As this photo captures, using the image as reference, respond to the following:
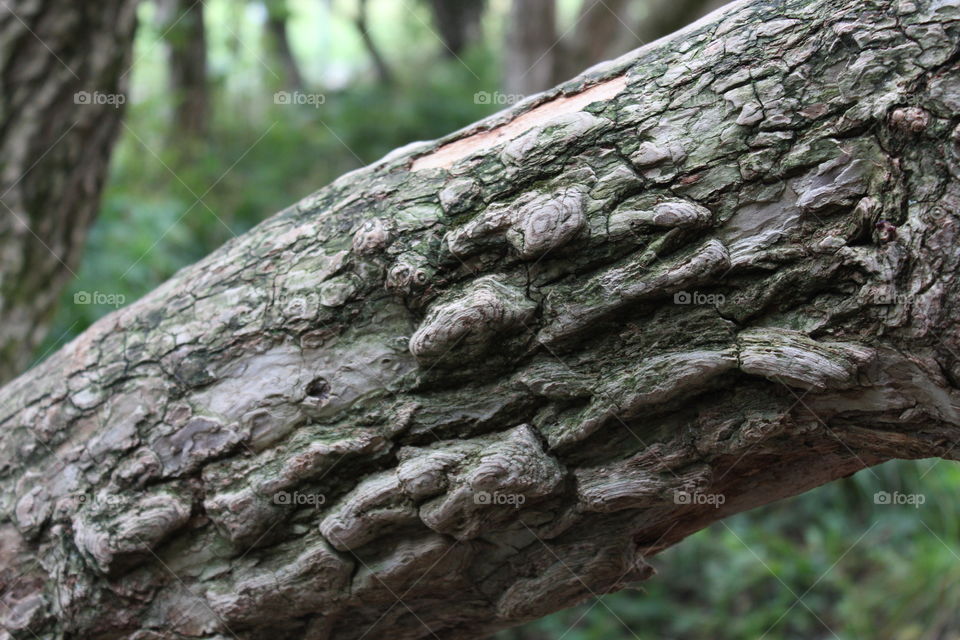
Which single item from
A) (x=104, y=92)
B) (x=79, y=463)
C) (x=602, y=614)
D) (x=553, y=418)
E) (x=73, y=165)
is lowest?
(x=602, y=614)

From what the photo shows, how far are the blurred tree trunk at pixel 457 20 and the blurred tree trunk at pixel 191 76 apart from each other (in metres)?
6.85

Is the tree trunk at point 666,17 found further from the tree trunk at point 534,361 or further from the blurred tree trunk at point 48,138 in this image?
the tree trunk at point 534,361

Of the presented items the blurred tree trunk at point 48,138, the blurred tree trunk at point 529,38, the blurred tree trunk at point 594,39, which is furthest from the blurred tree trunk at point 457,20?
the blurred tree trunk at point 48,138

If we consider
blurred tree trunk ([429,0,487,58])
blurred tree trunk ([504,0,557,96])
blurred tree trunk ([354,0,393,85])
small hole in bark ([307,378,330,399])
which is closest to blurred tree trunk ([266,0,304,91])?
blurred tree trunk ([354,0,393,85])

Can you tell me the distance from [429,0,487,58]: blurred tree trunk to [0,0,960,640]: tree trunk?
529 inches

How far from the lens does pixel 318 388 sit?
5.19ft

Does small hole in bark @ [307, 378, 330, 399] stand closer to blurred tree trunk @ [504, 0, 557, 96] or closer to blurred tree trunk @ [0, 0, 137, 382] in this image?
blurred tree trunk @ [0, 0, 137, 382]

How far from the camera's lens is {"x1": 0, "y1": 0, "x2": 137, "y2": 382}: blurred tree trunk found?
2691 millimetres

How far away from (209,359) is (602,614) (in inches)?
151

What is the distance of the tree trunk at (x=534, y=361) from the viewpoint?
132cm

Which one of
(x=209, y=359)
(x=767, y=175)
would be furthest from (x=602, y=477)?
(x=209, y=359)

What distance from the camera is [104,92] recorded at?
2906 millimetres

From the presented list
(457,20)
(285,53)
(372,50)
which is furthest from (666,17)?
(457,20)

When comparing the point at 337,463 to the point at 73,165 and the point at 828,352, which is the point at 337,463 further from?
the point at 73,165
